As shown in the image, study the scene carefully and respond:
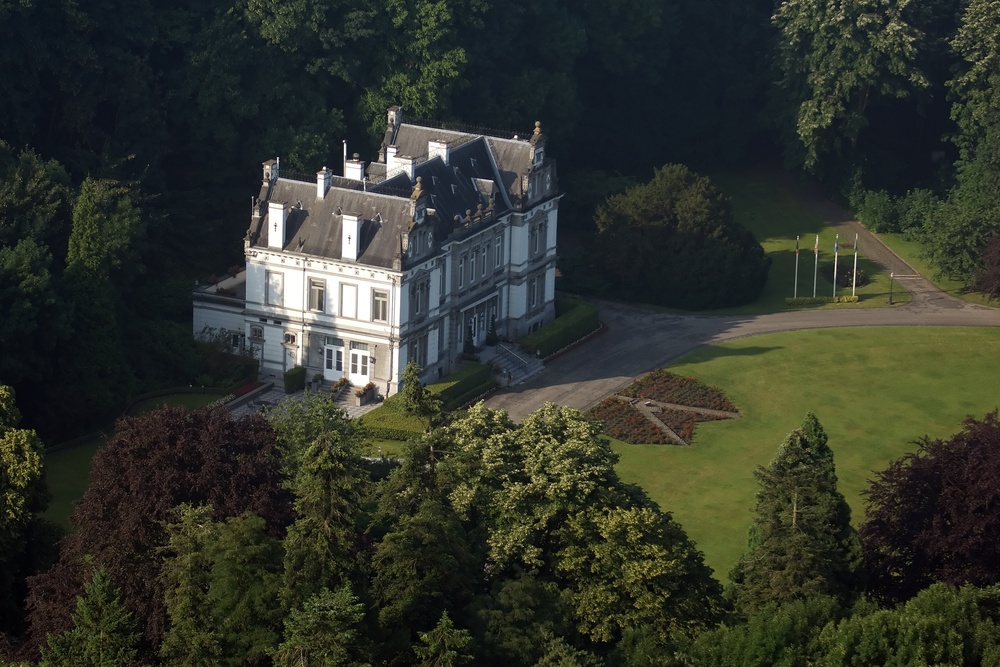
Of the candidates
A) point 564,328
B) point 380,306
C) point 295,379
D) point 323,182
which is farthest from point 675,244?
point 295,379

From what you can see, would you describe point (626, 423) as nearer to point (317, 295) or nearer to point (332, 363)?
point (332, 363)

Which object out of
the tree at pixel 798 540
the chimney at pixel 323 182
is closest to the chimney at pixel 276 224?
the chimney at pixel 323 182

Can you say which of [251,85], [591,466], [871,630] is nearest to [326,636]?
[591,466]

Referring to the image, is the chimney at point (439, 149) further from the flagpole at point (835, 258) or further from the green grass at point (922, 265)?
the green grass at point (922, 265)

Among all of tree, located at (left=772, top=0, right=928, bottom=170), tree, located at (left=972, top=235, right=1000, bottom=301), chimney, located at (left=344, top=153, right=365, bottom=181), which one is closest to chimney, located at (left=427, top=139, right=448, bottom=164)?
chimney, located at (left=344, top=153, right=365, bottom=181)

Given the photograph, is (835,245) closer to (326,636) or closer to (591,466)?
(591,466)

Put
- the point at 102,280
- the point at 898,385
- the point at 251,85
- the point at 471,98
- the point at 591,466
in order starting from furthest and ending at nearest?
the point at 471,98, the point at 251,85, the point at 898,385, the point at 102,280, the point at 591,466
